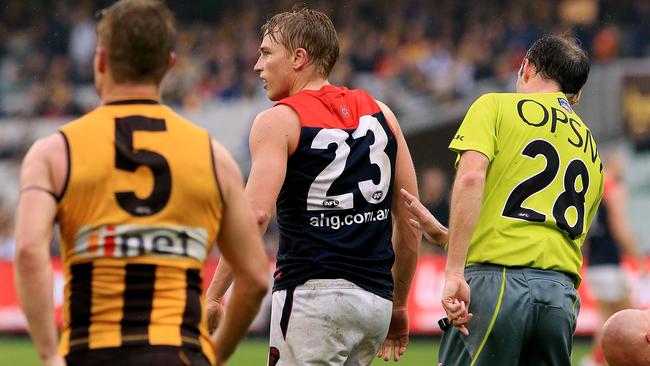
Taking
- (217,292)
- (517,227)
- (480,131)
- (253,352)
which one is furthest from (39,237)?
(253,352)

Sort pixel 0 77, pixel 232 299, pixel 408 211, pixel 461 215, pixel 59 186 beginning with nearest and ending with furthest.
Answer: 1. pixel 59 186
2. pixel 232 299
3. pixel 461 215
4. pixel 408 211
5. pixel 0 77

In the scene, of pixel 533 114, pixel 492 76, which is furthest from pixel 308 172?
pixel 492 76

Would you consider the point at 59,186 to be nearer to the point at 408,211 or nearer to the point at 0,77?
the point at 408,211

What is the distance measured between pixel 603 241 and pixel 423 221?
24.3 ft

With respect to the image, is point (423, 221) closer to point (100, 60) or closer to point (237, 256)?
point (237, 256)

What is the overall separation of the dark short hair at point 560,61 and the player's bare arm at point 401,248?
2.48 feet

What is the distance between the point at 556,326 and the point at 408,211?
87 cm

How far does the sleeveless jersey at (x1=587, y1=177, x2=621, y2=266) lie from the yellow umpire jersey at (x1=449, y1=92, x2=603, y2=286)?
692 centimetres

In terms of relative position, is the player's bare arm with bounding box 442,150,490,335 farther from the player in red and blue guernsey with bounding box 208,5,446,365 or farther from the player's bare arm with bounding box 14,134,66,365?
the player's bare arm with bounding box 14,134,66,365

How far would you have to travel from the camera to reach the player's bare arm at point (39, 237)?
3.46 m

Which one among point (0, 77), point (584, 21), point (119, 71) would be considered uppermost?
point (119, 71)

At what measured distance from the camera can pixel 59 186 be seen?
353cm

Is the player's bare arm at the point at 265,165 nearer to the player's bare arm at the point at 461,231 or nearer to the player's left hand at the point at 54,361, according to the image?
the player's bare arm at the point at 461,231

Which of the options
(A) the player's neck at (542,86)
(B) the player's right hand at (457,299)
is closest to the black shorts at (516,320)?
(B) the player's right hand at (457,299)
